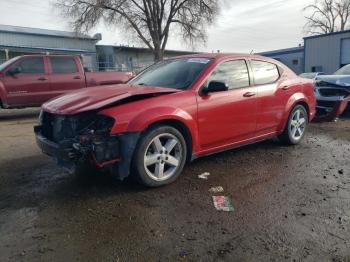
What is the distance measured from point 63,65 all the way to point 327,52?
906 inches

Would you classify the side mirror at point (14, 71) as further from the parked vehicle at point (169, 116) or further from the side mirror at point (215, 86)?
the side mirror at point (215, 86)

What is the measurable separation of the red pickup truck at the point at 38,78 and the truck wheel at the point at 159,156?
6.91 meters

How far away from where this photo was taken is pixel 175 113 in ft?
13.6

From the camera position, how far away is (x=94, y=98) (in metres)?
4.05

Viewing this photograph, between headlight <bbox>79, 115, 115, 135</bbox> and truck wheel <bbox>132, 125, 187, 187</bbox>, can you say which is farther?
truck wheel <bbox>132, 125, 187, 187</bbox>

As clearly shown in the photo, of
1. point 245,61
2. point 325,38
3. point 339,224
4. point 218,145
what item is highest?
point 325,38

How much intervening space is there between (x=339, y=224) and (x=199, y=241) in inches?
53.7

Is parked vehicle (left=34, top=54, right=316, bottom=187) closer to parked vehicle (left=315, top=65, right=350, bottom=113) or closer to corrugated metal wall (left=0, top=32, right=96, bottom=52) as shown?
parked vehicle (left=315, top=65, right=350, bottom=113)

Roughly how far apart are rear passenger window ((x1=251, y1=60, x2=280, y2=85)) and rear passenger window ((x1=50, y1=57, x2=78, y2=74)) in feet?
24.0

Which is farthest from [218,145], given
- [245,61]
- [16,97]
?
[16,97]

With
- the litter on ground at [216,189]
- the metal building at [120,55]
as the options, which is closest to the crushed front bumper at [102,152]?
the litter on ground at [216,189]

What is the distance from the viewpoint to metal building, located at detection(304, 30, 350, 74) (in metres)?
26.0

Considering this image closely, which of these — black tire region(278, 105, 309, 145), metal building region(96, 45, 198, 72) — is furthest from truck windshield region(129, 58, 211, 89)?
metal building region(96, 45, 198, 72)

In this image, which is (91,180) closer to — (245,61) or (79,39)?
(245,61)
